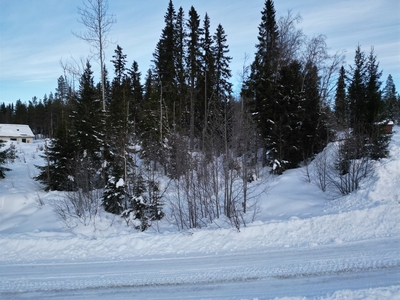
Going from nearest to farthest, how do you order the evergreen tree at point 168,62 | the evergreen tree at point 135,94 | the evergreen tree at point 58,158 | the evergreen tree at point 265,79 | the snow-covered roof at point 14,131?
1. the evergreen tree at point 58,158
2. the evergreen tree at point 265,79
3. the evergreen tree at point 168,62
4. the evergreen tree at point 135,94
5. the snow-covered roof at point 14,131

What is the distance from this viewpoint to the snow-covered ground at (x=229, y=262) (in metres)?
4.99

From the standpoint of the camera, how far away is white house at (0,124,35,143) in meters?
54.2

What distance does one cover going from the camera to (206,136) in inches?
486

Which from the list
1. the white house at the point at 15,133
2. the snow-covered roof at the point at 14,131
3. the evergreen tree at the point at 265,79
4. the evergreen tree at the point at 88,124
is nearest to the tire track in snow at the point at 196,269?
the evergreen tree at the point at 88,124

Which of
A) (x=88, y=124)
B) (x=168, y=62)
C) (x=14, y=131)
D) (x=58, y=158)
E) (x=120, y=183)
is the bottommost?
(x=120, y=183)

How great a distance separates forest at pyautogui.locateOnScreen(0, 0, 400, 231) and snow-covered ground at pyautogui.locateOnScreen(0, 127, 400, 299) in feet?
6.72

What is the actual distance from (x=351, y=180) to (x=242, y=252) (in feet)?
26.4

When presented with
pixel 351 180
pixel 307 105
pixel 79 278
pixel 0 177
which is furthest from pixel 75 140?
pixel 307 105

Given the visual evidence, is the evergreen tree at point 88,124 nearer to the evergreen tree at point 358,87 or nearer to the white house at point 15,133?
the evergreen tree at point 358,87

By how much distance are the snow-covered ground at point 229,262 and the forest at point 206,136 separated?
205 cm

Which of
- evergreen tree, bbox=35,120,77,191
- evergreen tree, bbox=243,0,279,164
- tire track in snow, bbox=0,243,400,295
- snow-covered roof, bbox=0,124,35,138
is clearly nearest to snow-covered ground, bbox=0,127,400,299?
tire track in snow, bbox=0,243,400,295

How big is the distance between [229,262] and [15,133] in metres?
63.1

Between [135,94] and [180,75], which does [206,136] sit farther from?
[135,94]

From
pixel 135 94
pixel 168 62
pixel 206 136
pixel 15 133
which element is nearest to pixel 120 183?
pixel 206 136
